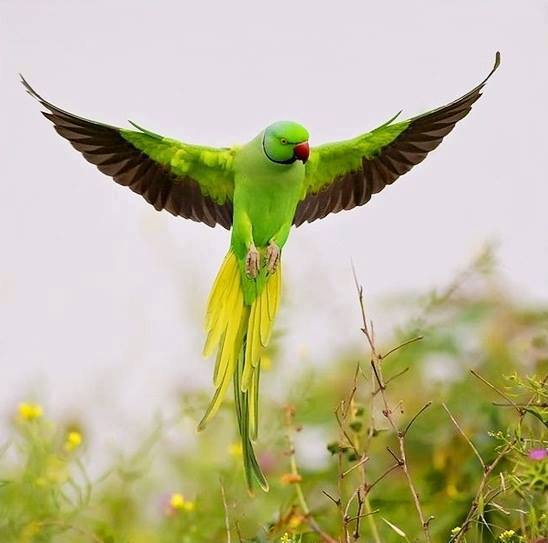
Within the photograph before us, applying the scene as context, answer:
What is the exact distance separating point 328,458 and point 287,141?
0.60 metres

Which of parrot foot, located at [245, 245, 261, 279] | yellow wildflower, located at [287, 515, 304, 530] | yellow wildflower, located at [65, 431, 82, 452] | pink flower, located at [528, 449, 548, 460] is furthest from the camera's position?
→ yellow wildflower, located at [65, 431, 82, 452]

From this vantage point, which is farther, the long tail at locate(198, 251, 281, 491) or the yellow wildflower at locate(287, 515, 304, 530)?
the yellow wildflower at locate(287, 515, 304, 530)

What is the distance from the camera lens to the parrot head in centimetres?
88

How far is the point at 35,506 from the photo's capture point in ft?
4.03

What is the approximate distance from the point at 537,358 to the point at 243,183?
17.2 inches

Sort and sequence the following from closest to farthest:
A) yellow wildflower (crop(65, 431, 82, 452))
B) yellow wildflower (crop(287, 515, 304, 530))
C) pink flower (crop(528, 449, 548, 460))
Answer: pink flower (crop(528, 449, 548, 460)) → yellow wildflower (crop(287, 515, 304, 530)) → yellow wildflower (crop(65, 431, 82, 452))

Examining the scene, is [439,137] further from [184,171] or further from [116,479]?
[116,479]

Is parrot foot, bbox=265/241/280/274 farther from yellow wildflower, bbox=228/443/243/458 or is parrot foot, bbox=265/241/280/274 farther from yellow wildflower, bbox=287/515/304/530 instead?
yellow wildflower, bbox=228/443/243/458

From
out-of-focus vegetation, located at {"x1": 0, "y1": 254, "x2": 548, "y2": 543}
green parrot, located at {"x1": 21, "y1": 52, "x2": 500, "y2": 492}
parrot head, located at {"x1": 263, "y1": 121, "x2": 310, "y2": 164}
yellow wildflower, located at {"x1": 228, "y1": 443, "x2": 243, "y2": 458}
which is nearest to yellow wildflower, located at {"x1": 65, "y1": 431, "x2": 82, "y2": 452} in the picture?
out-of-focus vegetation, located at {"x1": 0, "y1": 254, "x2": 548, "y2": 543}

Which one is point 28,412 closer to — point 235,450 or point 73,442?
point 73,442

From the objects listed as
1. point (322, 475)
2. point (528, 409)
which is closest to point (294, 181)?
point (528, 409)

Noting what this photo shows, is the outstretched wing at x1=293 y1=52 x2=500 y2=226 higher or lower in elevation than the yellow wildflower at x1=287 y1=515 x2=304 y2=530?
higher

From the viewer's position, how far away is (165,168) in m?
0.99

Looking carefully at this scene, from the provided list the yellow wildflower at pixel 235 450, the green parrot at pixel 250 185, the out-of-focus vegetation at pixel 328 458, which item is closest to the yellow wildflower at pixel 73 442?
the out-of-focus vegetation at pixel 328 458
